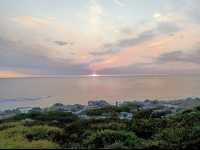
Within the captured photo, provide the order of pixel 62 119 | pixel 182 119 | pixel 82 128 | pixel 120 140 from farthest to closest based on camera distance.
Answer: pixel 62 119
pixel 182 119
pixel 82 128
pixel 120 140

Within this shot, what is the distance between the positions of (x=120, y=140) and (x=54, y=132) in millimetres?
3176

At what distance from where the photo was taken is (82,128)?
56.2 ft

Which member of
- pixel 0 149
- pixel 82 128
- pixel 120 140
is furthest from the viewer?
pixel 82 128

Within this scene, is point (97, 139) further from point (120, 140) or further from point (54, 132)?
point (54, 132)

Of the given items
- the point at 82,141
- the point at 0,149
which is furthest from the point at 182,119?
the point at 0,149

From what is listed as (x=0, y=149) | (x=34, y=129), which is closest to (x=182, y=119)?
(x=34, y=129)

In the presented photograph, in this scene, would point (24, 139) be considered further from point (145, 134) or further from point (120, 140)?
point (145, 134)

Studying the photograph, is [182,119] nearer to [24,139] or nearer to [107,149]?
[107,149]

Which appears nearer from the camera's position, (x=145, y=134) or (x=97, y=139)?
(x=97, y=139)

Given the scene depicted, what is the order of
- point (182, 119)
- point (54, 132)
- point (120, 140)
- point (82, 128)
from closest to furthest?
1. point (120, 140)
2. point (54, 132)
3. point (82, 128)
4. point (182, 119)

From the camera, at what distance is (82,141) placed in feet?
47.1

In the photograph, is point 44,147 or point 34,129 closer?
point 44,147

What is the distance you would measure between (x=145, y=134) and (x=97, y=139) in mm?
2832

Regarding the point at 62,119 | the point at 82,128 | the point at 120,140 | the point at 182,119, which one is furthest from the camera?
the point at 62,119
